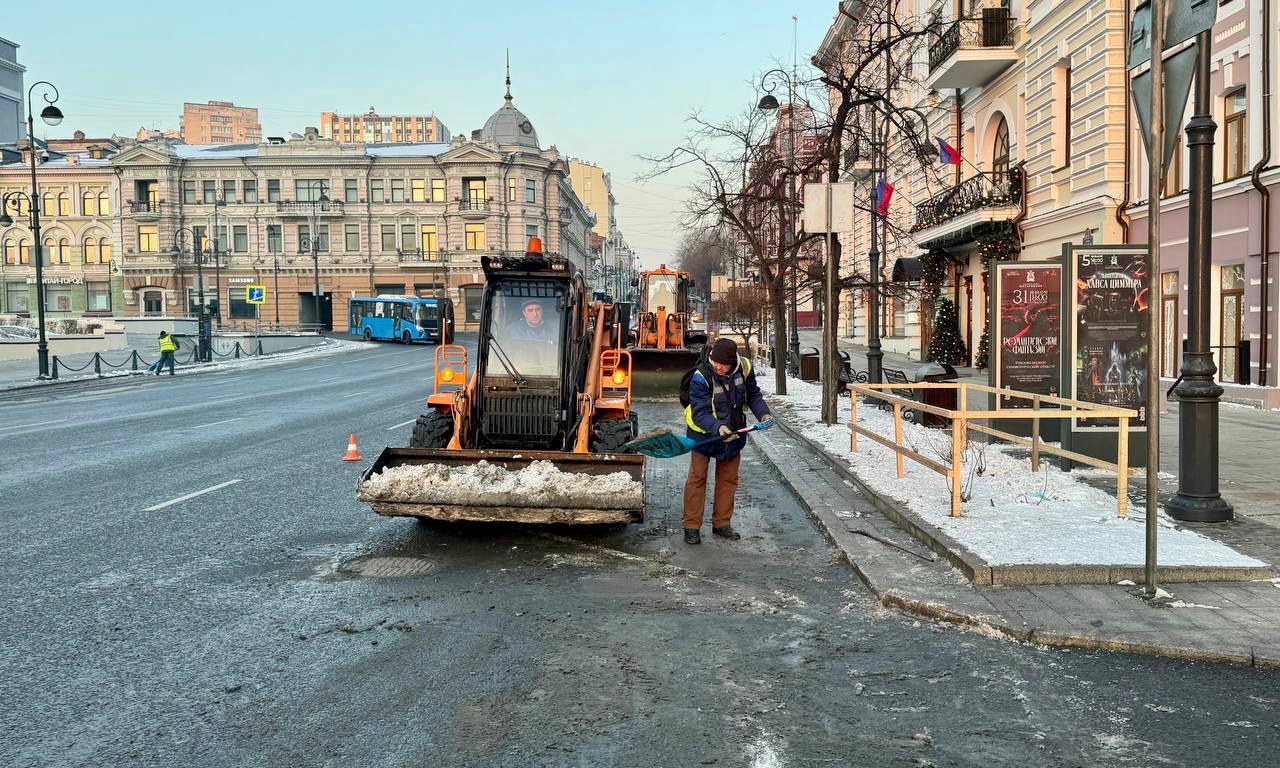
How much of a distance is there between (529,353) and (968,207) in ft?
74.0

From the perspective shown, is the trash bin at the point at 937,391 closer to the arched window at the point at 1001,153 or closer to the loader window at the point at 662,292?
the arched window at the point at 1001,153

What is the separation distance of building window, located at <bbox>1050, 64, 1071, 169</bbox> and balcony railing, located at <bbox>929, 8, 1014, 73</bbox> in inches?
118

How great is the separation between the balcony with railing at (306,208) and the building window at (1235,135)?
250ft

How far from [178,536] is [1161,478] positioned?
9167mm

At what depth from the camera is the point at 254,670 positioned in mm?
5207

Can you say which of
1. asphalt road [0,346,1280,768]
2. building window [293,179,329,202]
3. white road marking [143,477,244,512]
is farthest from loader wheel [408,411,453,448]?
building window [293,179,329,202]

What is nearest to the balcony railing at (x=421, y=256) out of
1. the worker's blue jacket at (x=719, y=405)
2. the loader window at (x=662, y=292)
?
the loader window at (x=662, y=292)

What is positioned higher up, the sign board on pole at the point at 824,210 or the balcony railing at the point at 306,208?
the balcony railing at the point at 306,208

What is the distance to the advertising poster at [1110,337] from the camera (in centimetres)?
→ 1102

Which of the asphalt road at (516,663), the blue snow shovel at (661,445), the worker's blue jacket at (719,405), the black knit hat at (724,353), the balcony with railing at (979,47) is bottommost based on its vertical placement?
the asphalt road at (516,663)

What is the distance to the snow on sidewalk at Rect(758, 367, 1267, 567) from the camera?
23.0 feet

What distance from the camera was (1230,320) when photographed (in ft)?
62.2

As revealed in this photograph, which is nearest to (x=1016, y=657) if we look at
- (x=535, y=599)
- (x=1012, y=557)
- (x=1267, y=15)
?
(x=1012, y=557)

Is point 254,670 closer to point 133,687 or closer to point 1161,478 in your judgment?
point 133,687
